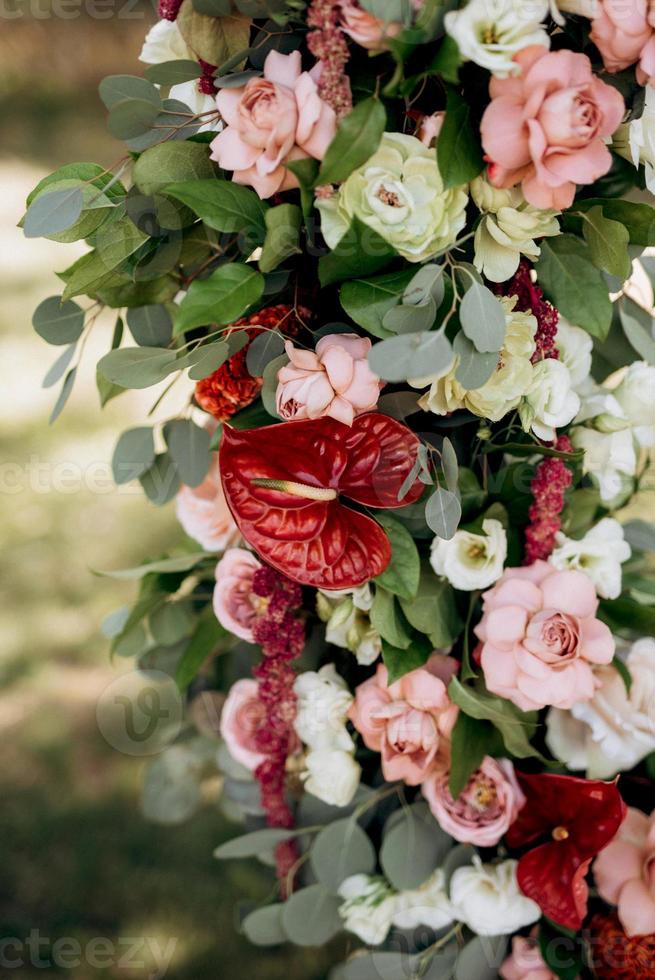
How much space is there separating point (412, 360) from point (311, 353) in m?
0.10

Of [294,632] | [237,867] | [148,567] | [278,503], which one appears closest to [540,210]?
[278,503]

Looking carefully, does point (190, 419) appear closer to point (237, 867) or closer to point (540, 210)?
point (540, 210)

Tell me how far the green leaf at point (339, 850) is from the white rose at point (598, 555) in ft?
1.08

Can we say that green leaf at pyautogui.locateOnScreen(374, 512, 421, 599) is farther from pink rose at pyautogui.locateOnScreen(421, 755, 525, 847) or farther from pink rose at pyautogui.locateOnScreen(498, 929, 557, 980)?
pink rose at pyautogui.locateOnScreen(498, 929, 557, 980)

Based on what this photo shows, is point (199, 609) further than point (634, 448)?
Yes


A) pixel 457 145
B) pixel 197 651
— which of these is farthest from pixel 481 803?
pixel 457 145

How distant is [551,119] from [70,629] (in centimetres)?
131

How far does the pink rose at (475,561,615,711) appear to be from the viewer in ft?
2.10

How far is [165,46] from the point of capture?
0.65 m

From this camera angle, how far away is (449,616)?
718 millimetres

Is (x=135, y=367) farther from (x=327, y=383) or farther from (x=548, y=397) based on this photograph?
(x=548, y=397)

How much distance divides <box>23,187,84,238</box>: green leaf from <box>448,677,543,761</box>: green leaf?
1.47 feet

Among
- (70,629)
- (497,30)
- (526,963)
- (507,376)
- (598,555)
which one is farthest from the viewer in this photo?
(70,629)

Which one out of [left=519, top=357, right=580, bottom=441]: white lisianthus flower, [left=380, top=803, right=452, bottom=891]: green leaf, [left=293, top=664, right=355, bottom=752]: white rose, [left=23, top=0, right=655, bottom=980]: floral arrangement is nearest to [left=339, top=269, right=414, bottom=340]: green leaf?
[left=23, top=0, right=655, bottom=980]: floral arrangement
